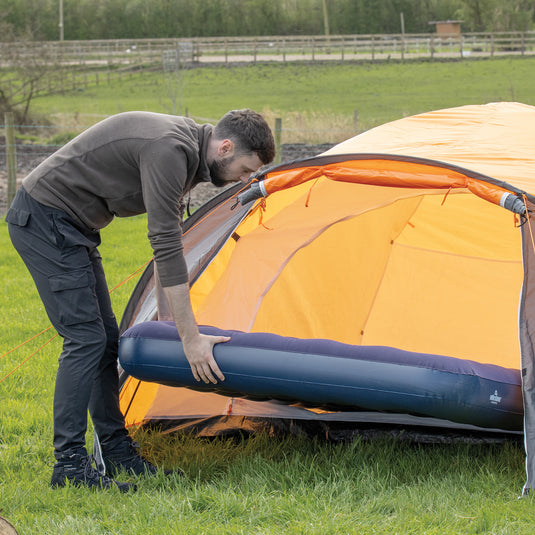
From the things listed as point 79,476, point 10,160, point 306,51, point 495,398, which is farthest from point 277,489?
point 306,51

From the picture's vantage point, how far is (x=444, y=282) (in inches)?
189

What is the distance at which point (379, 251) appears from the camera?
4805 millimetres

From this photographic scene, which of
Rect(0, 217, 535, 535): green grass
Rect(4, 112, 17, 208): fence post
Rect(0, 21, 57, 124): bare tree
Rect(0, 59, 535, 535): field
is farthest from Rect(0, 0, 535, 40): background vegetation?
Rect(0, 217, 535, 535): green grass

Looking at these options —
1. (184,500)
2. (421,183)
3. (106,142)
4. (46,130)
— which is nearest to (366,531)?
(184,500)

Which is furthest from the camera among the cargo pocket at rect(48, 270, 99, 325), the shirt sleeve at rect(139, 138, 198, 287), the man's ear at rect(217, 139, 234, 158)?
the cargo pocket at rect(48, 270, 99, 325)

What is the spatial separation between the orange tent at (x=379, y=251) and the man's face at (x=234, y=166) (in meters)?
0.61

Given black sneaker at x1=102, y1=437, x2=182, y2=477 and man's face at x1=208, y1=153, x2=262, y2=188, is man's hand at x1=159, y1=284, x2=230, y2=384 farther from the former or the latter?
black sneaker at x1=102, y1=437, x2=182, y2=477

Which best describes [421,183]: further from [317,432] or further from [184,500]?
[184,500]

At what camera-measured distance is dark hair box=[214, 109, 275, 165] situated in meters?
2.88

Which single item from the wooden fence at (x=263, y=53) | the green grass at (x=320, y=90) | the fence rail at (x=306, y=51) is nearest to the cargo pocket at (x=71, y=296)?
the green grass at (x=320, y=90)

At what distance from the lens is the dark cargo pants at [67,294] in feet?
9.87

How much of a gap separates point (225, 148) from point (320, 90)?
21859mm

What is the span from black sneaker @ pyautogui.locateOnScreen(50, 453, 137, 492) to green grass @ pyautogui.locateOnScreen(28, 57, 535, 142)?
1384 centimetres

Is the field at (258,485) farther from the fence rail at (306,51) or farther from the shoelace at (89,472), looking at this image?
the fence rail at (306,51)
